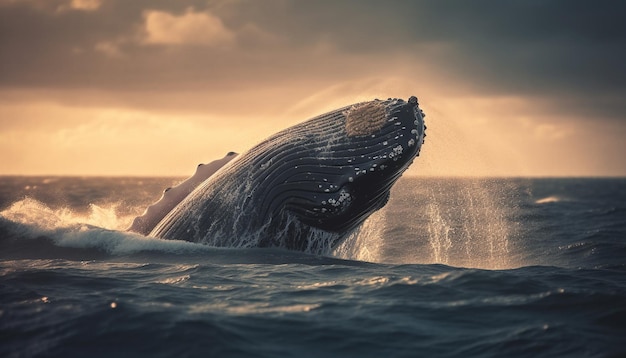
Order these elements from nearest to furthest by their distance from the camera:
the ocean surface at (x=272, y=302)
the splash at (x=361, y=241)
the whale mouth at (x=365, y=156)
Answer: the ocean surface at (x=272, y=302) < the whale mouth at (x=365, y=156) < the splash at (x=361, y=241)

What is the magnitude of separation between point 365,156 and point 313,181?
694 mm

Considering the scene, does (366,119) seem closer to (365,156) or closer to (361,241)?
(365,156)

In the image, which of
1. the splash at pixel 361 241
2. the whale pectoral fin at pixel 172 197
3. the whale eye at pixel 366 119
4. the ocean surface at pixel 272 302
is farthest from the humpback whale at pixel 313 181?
the whale pectoral fin at pixel 172 197

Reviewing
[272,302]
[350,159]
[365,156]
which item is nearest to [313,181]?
[350,159]

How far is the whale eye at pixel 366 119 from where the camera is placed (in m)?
8.62

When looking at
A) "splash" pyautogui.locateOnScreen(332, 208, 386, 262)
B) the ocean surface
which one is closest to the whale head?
the ocean surface

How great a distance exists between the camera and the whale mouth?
27.9 feet

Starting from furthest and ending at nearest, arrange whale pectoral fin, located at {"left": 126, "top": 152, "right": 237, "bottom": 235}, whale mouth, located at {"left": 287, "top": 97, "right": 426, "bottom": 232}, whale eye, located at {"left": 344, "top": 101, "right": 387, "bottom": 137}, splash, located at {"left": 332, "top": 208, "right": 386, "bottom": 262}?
whale pectoral fin, located at {"left": 126, "top": 152, "right": 237, "bottom": 235} < splash, located at {"left": 332, "top": 208, "right": 386, "bottom": 262} < whale eye, located at {"left": 344, "top": 101, "right": 387, "bottom": 137} < whale mouth, located at {"left": 287, "top": 97, "right": 426, "bottom": 232}

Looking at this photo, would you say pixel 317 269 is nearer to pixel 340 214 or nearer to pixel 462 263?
pixel 340 214

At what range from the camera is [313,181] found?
870 centimetres

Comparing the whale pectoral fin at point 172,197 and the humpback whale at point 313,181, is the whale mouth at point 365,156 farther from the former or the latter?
the whale pectoral fin at point 172,197

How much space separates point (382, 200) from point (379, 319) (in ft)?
8.06

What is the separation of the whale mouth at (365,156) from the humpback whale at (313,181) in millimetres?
12

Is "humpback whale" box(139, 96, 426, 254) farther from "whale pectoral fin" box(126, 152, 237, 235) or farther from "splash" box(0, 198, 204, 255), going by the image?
Result: "whale pectoral fin" box(126, 152, 237, 235)
